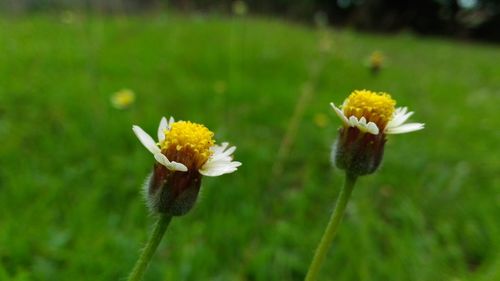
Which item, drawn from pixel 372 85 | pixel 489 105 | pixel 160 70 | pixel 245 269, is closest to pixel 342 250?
pixel 245 269

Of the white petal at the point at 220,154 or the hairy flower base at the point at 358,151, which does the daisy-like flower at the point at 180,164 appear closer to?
the white petal at the point at 220,154

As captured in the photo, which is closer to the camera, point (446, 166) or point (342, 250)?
point (342, 250)

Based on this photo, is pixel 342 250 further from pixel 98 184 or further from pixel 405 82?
pixel 405 82

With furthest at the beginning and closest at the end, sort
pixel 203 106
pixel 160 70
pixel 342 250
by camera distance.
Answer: pixel 160 70 < pixel 203 106 < pixel 342 250

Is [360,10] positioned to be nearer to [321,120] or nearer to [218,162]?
[321,120]

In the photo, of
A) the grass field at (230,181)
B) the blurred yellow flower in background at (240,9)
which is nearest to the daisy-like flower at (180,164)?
the grass field at (230,181)

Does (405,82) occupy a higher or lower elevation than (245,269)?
lower
